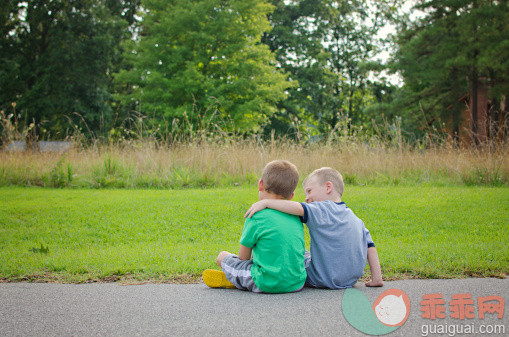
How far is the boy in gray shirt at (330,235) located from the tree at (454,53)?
16.3m

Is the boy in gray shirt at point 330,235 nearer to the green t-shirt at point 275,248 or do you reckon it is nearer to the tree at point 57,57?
the green t-shirt at point 275,248

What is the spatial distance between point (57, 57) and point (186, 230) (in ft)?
89.5

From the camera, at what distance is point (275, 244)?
3.18 metres

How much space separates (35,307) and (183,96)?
18.7 m

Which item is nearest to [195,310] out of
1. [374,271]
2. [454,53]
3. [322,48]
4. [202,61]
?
[374,271]

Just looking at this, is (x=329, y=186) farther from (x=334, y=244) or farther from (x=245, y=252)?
(x=245, y=252)

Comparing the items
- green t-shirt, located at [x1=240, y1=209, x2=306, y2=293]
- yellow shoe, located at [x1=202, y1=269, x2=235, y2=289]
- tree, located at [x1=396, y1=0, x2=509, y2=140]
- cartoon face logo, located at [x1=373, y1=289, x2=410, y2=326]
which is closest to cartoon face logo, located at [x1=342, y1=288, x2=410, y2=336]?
cartoon face logo, located at [x1=373, y1=289, x2=410, y2=326]

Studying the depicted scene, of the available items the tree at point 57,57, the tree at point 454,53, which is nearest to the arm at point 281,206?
the tree at point 454,53

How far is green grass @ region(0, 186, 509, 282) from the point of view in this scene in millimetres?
4172

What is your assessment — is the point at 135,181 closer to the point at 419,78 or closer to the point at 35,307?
the point at 35,307

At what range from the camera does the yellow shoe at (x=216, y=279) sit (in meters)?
3.56

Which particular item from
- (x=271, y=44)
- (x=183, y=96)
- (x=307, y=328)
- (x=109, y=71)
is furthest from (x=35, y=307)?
(x=271, y=44)

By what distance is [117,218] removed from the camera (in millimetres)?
6289

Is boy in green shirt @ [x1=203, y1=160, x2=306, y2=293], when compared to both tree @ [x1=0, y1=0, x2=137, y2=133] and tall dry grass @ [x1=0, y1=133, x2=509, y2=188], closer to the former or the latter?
tall dry grass @ [x1=0, y1=133, x2=509, y2=188]
